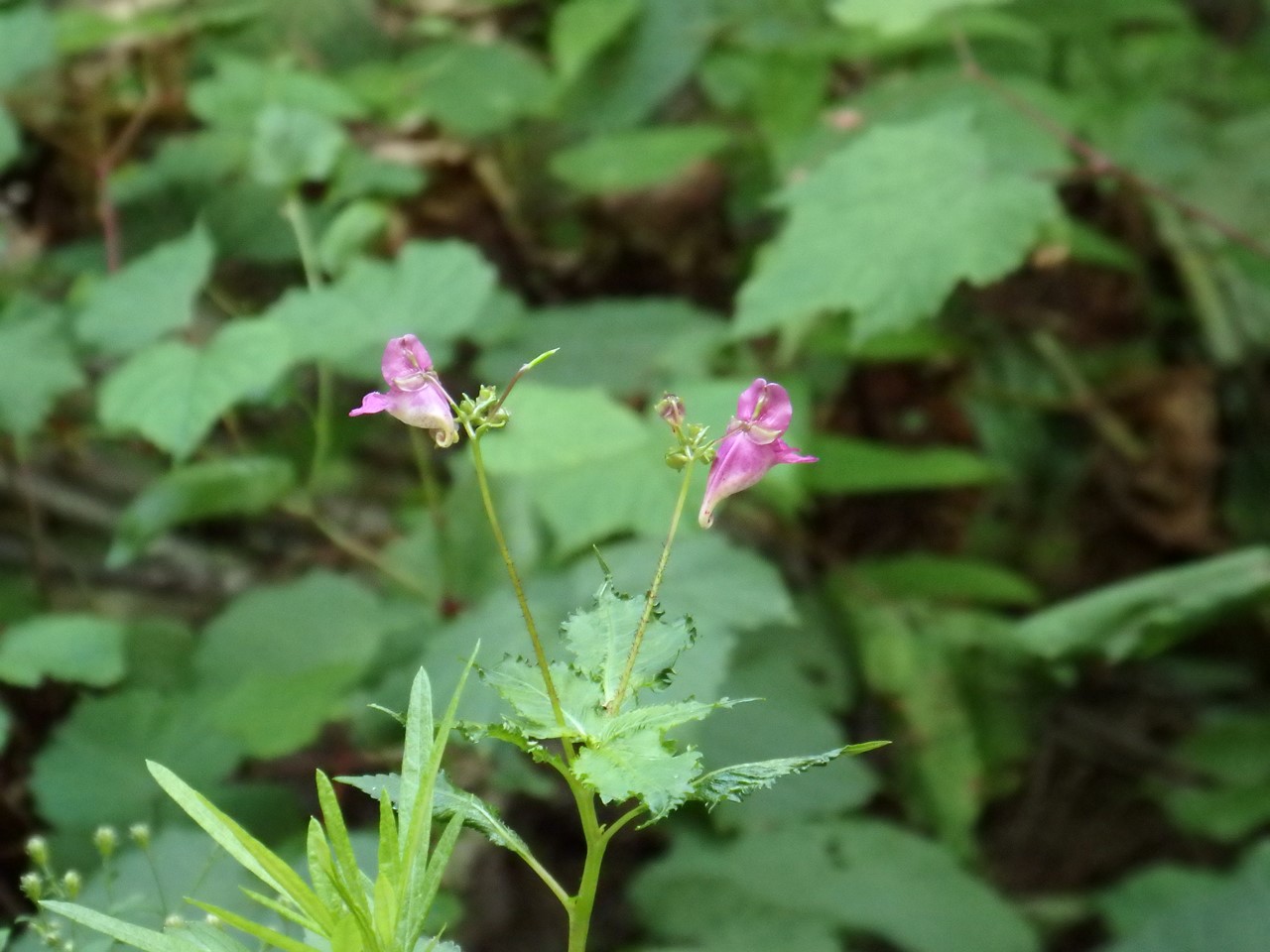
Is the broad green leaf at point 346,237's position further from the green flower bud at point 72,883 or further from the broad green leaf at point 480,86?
the green flower bud at point 72,883

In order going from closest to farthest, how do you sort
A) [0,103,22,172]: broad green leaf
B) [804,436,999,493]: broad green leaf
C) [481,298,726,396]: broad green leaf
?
[0,103,22,172]: broad green leaf
[481,298,726,396]: broad green leaf
[804,436,999,493]: broad green leaf

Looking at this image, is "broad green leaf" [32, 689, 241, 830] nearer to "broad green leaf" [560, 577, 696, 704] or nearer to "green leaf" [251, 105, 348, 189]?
"green leaf" [251, 105, 348, 189]

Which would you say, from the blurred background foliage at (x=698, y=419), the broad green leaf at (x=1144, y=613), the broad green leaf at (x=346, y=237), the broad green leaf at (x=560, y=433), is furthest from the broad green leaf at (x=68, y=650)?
the broad green leaf at (x=1144, y=613)

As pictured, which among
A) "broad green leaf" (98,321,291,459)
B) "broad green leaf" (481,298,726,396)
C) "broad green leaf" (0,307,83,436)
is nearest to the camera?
"broad green leaf" (98,321,291,459)

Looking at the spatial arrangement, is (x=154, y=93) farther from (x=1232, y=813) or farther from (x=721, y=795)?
(x=1232, y=813)

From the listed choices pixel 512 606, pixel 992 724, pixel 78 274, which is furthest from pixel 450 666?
pixel 992 724

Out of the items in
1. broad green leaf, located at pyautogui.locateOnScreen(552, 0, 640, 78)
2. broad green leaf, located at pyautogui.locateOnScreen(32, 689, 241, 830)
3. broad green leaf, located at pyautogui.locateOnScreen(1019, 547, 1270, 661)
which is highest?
broad green leaf, located at pyautogui.locateOnScreen(552, 0, 640, 78)

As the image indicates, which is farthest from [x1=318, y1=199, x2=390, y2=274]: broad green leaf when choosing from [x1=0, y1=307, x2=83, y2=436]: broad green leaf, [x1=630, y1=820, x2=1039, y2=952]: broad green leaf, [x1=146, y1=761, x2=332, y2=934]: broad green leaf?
[x1=146, y1=761, x2=332, y2=934]: broad green leaf
